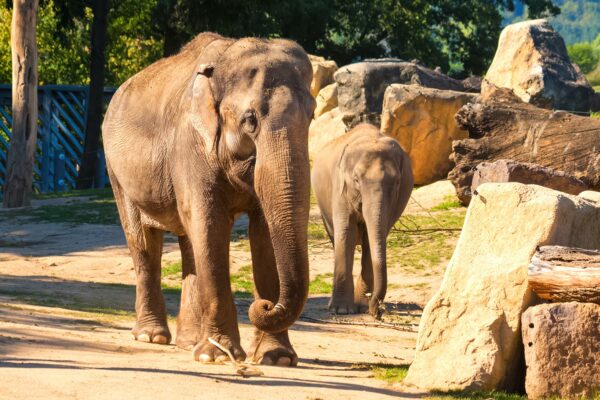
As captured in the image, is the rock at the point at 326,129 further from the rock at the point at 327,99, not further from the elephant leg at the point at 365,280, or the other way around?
the elephant leg at the point at 365,280

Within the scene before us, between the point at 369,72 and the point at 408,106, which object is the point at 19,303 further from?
the point at 369,72

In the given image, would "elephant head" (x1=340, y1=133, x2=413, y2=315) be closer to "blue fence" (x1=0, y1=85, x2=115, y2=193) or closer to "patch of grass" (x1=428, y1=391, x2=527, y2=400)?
"patch of grass" (x1=428, y1=391, x2=527, y2=400)

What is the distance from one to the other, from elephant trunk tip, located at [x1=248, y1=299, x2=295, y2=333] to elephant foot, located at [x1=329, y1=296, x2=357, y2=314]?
5.99m

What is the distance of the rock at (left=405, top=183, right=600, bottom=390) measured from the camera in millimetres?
7281

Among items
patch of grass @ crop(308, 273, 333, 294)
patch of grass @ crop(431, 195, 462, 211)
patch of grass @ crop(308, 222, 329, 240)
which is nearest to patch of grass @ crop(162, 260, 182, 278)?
patch of grass @ crop(308, 273, 333, 294)

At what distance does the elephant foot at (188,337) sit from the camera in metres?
8.78

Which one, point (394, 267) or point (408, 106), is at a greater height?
point (408, 106)

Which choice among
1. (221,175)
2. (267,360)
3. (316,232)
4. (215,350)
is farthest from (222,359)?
(316,232)

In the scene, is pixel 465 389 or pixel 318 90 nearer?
pixel 465 389

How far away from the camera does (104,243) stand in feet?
58.6

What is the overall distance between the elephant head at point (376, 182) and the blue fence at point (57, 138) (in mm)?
15442

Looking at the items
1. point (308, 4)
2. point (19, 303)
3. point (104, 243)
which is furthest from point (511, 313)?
point (308, 4)

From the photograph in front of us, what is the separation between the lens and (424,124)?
20938 mm

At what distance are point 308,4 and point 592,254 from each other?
2838cm
